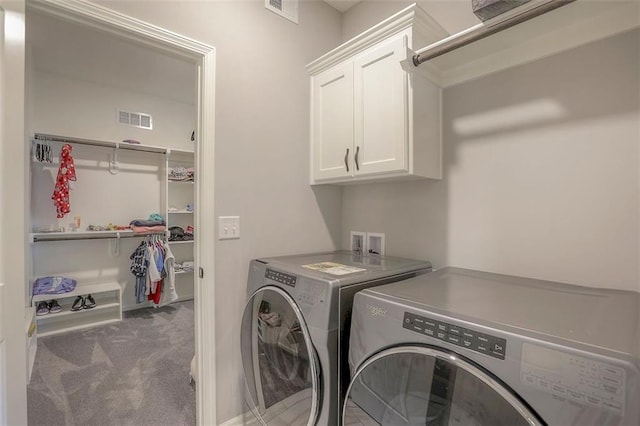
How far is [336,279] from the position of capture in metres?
1.13

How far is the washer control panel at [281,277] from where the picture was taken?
1.27 meters

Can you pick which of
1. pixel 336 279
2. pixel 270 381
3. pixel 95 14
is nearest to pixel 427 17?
pixel 336 279

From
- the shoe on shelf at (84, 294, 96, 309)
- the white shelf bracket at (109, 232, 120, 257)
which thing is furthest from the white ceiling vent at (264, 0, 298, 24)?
the shoe on shelf at (84, 294, 96, 309)

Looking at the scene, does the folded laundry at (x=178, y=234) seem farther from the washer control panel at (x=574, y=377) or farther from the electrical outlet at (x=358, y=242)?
the washer control panel at (x=574, y=377)

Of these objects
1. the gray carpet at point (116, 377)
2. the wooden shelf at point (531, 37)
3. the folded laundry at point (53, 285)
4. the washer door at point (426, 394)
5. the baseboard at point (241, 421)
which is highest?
the wooden shelf at point (531, 37)

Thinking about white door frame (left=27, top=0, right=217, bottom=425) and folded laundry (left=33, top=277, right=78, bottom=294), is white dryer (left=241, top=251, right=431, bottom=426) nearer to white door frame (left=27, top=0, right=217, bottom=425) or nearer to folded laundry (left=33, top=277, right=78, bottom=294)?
white door frame (left=27, top=0, right=217, bottom=425)

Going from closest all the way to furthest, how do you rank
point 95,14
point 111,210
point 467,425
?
point 467,425
point 95,14
point 111,210

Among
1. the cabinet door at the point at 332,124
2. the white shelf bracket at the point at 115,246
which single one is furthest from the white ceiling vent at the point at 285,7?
the white shelf bracket at the point at 115,246

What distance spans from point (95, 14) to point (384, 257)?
185 cm

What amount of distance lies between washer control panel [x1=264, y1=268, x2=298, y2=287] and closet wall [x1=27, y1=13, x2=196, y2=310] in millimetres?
2338

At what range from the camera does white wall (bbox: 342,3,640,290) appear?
42.4 inches

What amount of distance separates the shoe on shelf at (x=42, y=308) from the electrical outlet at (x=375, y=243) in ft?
11.2

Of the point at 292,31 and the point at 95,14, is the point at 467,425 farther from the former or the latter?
the point at 292,31

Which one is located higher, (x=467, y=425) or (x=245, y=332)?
(x=467, y=425)
